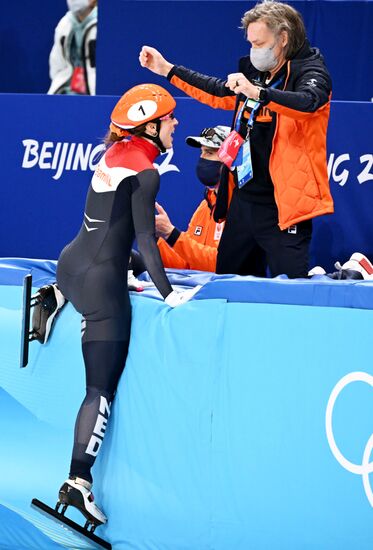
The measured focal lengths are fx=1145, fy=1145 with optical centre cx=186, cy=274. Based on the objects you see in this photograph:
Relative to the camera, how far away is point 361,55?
253 inches

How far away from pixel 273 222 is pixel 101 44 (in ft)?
7.76

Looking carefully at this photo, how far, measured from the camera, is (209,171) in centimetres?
573

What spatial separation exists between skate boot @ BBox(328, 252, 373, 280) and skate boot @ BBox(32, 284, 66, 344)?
142cm

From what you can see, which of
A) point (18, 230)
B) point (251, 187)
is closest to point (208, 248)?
point (251, 187)

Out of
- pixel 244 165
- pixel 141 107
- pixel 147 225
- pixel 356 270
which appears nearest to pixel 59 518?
pixel 147 225

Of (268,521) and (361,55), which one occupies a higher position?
(361,55)

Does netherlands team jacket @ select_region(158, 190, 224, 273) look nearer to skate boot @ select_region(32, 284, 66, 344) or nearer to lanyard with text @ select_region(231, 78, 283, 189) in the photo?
lanyard with text @ select_region(231, 78, 283, 189)

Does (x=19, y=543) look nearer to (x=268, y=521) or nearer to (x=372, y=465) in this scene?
(x=268, y=521)

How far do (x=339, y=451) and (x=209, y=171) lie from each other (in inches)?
94.1

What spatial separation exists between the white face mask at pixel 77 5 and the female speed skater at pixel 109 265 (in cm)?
529

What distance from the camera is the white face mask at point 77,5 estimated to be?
920cm

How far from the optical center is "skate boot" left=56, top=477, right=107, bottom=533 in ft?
12.7

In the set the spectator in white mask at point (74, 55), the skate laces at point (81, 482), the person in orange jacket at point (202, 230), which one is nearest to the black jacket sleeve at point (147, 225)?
the skate laces at point (81, 482)

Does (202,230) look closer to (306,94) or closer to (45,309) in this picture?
(306,94)
